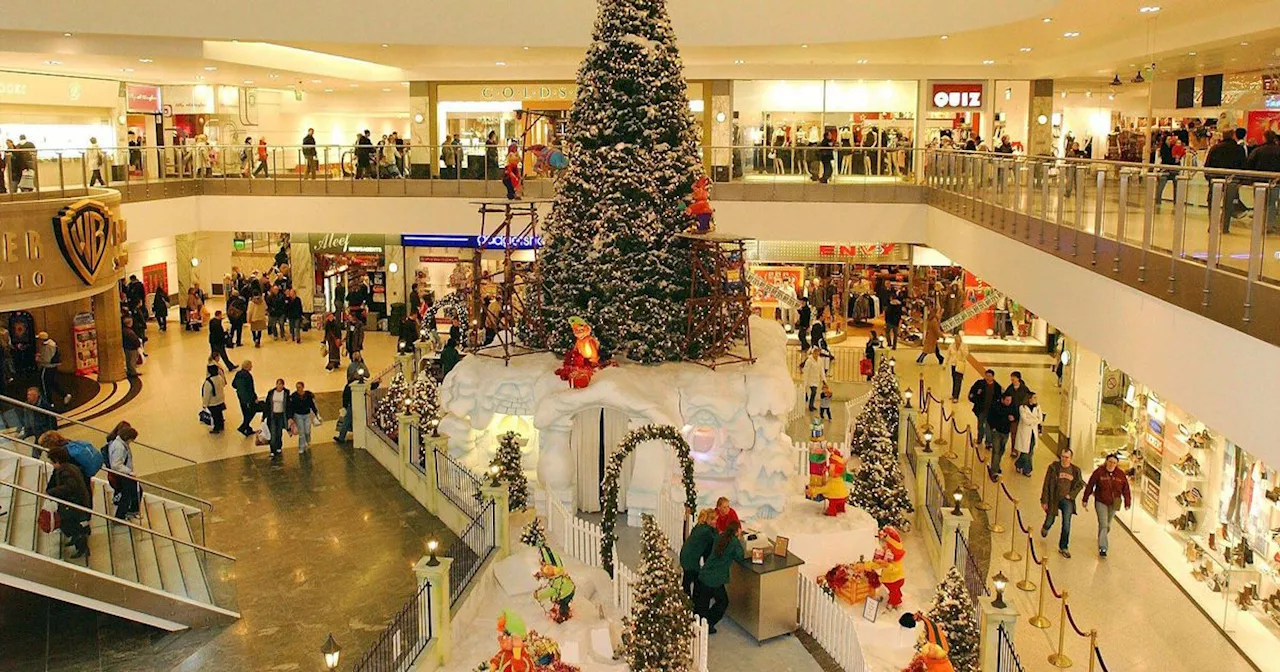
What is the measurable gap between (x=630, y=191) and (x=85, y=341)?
12.0m

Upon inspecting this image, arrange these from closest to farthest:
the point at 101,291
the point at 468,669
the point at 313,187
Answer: the point at 468,669, the point at 101,291, the point at 313,187

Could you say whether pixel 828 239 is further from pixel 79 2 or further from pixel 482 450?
pixel 79 2

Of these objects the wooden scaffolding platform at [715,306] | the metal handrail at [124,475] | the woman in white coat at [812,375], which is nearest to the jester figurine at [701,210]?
the wooden scaffolding platform at [715,306]

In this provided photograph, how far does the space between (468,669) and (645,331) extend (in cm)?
612

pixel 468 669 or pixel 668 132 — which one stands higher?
pixel 668 132

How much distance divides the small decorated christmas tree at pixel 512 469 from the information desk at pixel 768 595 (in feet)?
12.2

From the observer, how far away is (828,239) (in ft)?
82.7

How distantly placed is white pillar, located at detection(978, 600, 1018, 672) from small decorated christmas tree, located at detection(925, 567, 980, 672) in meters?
0.17

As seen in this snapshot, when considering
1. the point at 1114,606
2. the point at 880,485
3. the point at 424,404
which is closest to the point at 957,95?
the point at 880,485

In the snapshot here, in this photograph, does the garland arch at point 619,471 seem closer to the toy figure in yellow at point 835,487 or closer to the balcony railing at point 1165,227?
the toy figure in yellow at point 835,487

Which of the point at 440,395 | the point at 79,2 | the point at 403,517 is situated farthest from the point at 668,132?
the point at 79,2

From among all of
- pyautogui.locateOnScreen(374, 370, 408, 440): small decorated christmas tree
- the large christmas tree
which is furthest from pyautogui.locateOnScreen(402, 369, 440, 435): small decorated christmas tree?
the large christmas tree

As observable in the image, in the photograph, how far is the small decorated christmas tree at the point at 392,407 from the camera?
56.7ft

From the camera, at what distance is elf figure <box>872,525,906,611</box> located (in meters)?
11.9
